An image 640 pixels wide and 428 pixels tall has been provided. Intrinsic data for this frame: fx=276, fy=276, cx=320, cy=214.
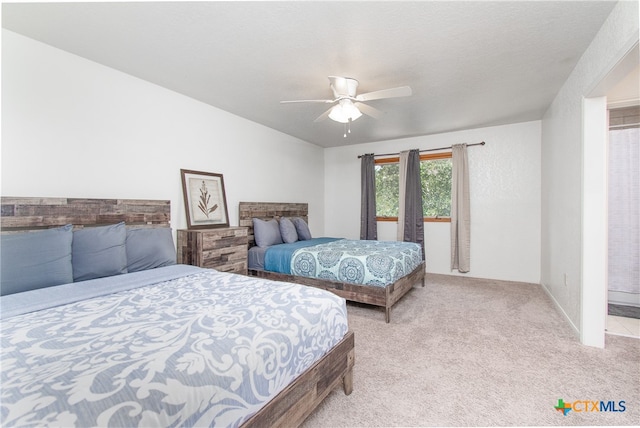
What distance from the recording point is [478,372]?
2.00m

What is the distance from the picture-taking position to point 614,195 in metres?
3.46

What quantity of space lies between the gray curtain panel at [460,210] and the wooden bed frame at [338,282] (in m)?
0.97

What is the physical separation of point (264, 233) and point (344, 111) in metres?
2.05

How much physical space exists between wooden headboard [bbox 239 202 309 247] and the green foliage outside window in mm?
1712

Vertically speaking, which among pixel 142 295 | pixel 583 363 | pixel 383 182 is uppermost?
pixel 383 182

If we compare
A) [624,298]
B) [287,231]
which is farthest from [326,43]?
[624,298]

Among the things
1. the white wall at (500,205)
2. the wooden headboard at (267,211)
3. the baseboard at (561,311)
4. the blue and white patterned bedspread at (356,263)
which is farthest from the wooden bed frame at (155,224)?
the white wall at (500,205)

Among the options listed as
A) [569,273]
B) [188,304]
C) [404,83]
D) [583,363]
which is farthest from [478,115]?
[188,304]

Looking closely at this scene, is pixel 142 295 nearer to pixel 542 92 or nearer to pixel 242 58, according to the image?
pixel 242 58

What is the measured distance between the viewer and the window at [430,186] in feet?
16.3

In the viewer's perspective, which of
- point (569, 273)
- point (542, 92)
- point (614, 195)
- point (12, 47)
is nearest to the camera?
point (12, 47)

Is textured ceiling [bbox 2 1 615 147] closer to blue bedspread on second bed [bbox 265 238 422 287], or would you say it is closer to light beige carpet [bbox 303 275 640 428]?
blue bedspread on second bed [bbox 265 238 422 287]

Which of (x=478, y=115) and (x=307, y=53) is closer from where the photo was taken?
Answer: (x=307, y=53)

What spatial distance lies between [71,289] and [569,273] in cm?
418
